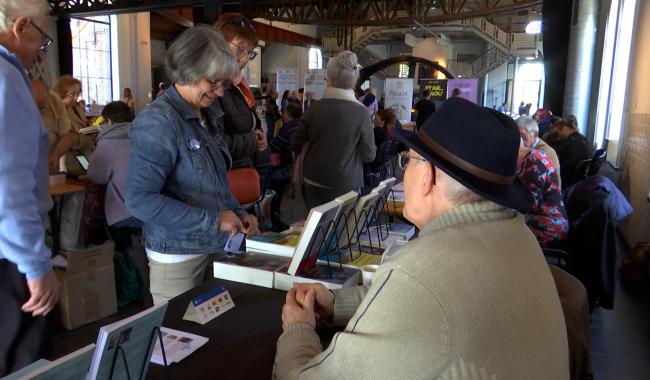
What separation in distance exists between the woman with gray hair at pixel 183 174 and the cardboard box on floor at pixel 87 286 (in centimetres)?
151

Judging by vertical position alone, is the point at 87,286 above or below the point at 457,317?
below

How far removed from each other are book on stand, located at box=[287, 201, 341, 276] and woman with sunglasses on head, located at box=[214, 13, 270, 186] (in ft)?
2.73

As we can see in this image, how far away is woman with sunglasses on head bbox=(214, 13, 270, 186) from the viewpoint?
2.20 metres

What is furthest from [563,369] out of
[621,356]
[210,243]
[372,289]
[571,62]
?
[571,62]

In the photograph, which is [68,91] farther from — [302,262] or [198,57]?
[302,262]

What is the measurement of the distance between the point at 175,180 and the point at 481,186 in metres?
1.03

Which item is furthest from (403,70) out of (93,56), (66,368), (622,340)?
(66,368)

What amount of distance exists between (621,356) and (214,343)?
9.00 feet

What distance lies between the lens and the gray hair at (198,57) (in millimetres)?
1604

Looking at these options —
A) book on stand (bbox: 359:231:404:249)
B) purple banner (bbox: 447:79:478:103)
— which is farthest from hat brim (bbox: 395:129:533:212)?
purple banner (bbox: 447:79:478:103)

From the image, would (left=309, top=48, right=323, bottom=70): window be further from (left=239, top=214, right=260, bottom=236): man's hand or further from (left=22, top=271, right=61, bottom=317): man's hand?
(left=22, top=271, right=61, bottom=317): man's hand

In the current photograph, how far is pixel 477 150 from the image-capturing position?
96cm

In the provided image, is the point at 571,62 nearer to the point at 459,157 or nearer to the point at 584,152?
the point at 584,152

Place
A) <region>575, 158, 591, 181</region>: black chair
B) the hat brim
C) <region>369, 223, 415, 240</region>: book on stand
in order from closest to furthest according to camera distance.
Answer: the hat brim
<region>369, 223, 415, 240</region>: book on stand
<region>575, 158, 591, 181</region>: black chair
